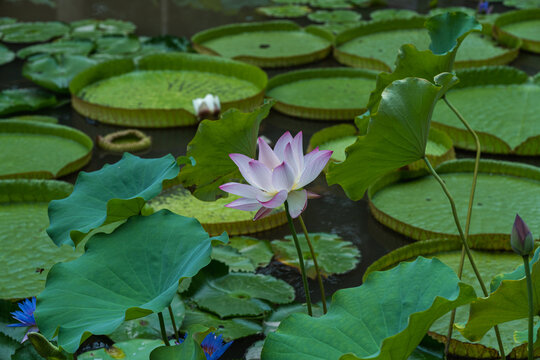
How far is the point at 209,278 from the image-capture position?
196 centimetres

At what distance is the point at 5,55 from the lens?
433 cm

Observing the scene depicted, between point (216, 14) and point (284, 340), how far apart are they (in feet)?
15.5

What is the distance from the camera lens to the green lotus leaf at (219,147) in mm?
1405

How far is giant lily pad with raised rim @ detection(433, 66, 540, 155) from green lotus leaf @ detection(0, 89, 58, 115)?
205cm

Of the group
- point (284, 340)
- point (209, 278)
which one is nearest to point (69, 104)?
point (209, 278)

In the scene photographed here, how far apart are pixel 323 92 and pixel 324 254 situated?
165 cm

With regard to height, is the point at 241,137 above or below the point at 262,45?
above

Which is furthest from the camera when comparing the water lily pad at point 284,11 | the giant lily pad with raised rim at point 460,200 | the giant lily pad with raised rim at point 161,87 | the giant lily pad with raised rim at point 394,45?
the water lily pad at point 284,11

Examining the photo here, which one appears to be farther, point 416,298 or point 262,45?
point 262,45

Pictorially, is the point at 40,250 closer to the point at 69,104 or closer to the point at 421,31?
the point at 69,104

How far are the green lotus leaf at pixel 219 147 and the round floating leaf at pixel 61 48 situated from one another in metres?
3.00

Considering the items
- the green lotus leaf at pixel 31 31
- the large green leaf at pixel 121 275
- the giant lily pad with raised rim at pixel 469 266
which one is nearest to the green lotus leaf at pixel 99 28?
the green lotus leaf at pixel 31 31

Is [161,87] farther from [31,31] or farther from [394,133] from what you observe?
[394,133]

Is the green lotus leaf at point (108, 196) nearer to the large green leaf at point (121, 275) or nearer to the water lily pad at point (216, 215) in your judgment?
the large green leaf at point (121, 275)
